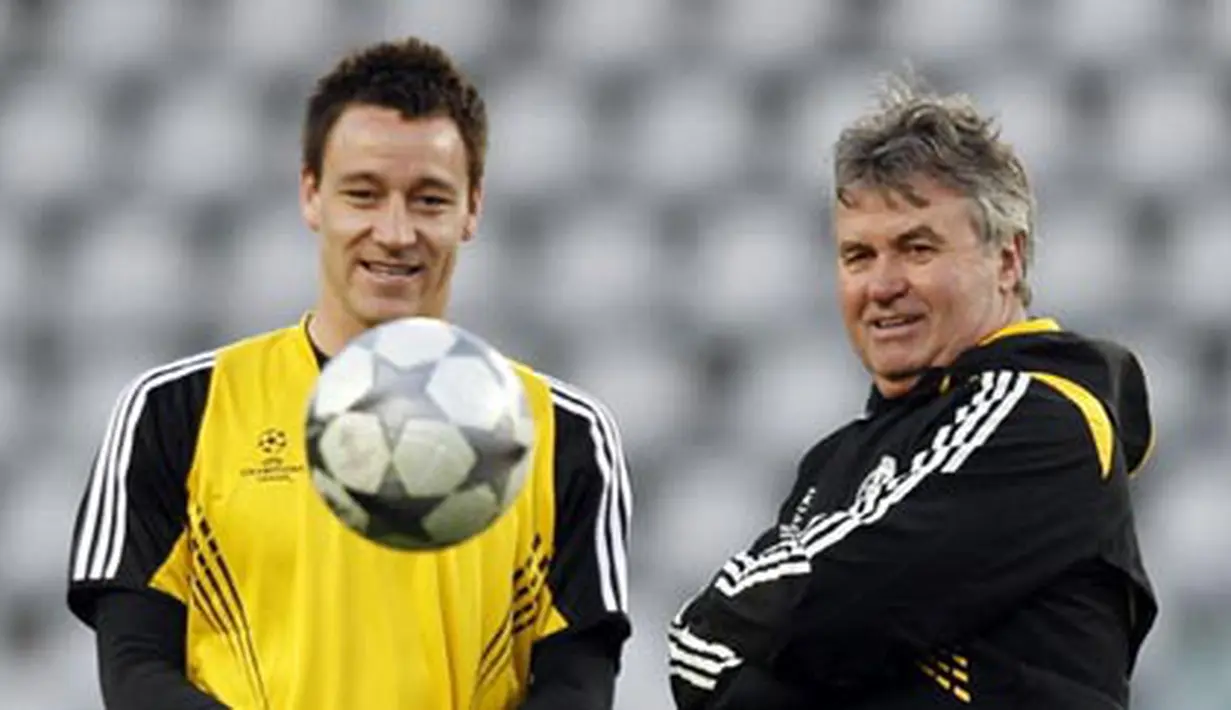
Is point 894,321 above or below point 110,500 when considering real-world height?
above

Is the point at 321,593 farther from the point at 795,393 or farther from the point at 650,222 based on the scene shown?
the point at 650,222

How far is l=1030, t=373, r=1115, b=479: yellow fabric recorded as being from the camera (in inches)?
137

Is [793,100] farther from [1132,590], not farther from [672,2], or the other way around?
[1132,590]

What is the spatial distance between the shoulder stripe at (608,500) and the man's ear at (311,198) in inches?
16.4

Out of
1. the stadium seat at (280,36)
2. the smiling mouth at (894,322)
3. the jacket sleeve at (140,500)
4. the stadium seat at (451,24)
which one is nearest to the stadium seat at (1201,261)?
the stadium seat at (451,24)

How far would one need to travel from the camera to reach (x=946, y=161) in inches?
143

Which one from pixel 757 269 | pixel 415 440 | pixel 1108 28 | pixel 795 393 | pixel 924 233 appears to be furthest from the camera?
pixel 1108 28

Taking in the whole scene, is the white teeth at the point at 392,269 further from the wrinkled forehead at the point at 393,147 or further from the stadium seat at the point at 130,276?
the stadium seat at the point at 130,276

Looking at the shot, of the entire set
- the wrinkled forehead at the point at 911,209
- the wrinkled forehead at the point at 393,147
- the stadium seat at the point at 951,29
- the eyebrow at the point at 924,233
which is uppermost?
the stadium seat at the point at 951,29

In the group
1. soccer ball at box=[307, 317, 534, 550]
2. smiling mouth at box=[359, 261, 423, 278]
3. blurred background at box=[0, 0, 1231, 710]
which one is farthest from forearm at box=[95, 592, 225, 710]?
blurred background at box=[0, 0, 1231, 710]

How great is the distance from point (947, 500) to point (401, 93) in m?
0.96

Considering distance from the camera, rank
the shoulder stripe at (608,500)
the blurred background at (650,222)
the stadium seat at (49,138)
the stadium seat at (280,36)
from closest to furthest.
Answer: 1. the shoulder stripe at (608,500)
2. the blurred background at (650,222)
3. the stadium seat at (49,138)
4. the stadium seat at (280,36)

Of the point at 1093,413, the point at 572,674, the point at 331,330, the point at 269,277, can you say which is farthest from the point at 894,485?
the point at 269,277

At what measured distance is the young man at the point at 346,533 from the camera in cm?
339
